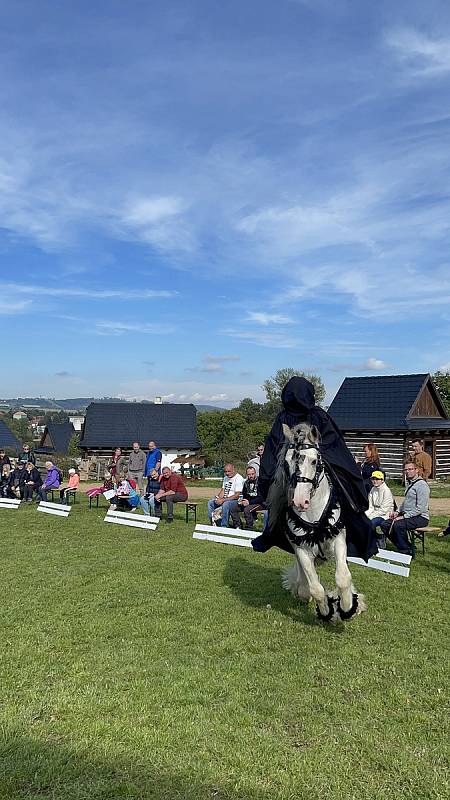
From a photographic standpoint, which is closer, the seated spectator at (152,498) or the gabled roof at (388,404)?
the seated spectator at (152,498)

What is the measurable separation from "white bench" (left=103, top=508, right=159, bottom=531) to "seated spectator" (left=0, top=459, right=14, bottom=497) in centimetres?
561

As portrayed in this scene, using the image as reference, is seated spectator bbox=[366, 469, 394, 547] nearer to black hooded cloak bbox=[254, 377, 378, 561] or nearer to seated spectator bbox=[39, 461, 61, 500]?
black hooded cloak bbox=[254, 377, 378, 561]


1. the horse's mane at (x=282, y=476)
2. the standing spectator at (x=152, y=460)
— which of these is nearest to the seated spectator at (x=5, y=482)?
the standing spectator at (x=152, y=460)

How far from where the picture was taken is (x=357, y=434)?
96.1ft

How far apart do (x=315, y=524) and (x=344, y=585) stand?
643 mm

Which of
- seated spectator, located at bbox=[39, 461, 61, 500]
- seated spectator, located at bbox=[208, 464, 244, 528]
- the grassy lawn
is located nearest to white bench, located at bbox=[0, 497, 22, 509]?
seated spectator, located at bbox=[39, 461, 61, 500]

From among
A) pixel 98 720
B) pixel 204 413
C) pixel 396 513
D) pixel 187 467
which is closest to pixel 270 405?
pixel 204 413

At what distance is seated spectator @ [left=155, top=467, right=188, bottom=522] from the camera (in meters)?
15.2

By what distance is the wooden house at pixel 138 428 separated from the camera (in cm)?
4091

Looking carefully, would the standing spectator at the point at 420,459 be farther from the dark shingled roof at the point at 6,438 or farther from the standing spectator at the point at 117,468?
the dark shingled roof at the point at 6,438

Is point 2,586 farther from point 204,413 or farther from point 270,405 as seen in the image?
point 270,405

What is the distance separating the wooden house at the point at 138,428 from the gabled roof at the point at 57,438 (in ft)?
75.8

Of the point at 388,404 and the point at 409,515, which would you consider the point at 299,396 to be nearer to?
the point at 409,515

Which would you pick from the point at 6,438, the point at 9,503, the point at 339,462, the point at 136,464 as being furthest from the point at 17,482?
the point at 6,438
